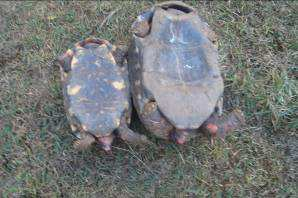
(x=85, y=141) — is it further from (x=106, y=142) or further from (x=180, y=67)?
(x=180, y=67)

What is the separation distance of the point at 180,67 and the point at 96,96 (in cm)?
58

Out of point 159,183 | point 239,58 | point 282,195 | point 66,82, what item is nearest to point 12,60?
point 66,82

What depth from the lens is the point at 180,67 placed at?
2965 millimetres

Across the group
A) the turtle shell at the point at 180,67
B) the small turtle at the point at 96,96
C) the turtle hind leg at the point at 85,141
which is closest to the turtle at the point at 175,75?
the turtle shell at the point at 180,67

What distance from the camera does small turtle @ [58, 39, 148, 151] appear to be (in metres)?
2.85

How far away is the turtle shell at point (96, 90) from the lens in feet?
9.34

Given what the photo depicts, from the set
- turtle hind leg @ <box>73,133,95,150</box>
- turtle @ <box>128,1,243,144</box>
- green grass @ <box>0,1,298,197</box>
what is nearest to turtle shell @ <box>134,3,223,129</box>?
turtle @ <box>128,1,243,144</box>

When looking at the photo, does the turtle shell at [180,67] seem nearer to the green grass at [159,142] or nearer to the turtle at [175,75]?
the turtle at [175,75]

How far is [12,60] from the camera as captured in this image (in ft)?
11.4

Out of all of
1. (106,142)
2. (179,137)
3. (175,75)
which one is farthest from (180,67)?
(106,142)

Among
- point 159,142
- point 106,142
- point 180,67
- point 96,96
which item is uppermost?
point 180,67

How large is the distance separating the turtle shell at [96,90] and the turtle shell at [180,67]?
0.19m

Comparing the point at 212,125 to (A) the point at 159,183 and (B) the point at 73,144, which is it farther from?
(B) the point at 73,144

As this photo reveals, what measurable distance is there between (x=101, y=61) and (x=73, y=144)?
60 cm
